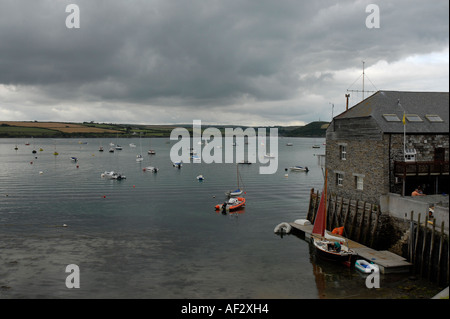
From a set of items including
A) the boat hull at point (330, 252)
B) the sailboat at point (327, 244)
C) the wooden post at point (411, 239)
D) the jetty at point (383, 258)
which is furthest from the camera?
the sailboat at point (327, 244)

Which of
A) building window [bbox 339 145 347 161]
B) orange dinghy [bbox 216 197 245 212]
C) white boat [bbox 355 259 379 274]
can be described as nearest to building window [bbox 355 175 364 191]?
building window [bbox 339 145 347 161]

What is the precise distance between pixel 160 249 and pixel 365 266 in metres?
20.5

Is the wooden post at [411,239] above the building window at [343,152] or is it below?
below

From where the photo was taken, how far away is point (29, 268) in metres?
33.3

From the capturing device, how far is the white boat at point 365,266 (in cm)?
2990

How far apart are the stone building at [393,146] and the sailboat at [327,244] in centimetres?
465

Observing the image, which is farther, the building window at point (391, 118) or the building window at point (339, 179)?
the building window at point (339, 179)

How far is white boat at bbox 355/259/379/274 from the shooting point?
29.9 m

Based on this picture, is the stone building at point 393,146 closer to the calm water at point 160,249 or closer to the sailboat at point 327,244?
the sailboat at point 327,244

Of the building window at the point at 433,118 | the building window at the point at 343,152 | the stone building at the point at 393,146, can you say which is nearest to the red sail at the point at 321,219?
the stone building at the point at 393,146

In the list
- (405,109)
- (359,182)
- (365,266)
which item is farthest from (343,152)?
(365,266)

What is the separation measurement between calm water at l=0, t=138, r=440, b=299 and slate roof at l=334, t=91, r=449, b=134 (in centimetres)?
1454

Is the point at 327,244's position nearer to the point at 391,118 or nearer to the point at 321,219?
the point at 321,219

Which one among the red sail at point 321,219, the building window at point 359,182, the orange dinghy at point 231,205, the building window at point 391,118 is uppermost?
the building window at point 391,118
